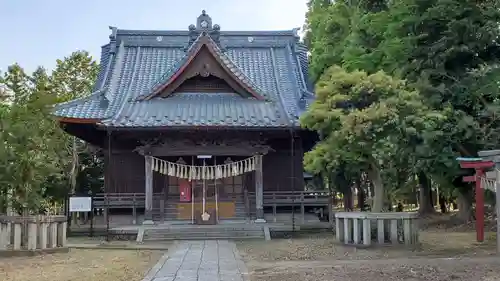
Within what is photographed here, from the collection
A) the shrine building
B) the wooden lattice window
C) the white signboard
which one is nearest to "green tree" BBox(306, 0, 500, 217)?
the shrine building

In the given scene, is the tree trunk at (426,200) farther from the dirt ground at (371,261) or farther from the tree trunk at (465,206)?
the dirt ground at (371,261)

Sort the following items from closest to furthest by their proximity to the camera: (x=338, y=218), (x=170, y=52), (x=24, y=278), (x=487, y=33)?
(x=24, y=278) → (x=338, y=218) → (x=487, y=33) → (x=170, y=52)

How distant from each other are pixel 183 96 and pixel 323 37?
28.8 feet

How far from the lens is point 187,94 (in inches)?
849

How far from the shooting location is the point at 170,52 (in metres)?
25.5

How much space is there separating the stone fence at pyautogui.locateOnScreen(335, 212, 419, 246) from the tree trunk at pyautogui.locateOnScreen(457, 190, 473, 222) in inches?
383

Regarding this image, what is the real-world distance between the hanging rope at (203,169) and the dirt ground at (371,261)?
421cm

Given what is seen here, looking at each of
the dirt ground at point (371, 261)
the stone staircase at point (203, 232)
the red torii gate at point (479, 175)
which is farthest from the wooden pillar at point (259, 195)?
the red torii gate at point (479, 175)

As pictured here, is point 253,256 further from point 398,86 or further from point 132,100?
point 132,100

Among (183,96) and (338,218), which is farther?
(183,96)

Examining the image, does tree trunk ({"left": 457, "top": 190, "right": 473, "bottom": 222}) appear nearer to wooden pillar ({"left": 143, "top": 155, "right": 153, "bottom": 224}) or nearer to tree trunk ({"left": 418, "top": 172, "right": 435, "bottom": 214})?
tree trunk ({"left": 418, "top": 172, "right": 435, "bottom": 214})

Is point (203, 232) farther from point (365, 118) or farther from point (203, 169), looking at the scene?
point (365, 118)

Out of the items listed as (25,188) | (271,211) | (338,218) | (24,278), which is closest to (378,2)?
(271,211)

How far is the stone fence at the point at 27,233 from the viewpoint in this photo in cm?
1280
